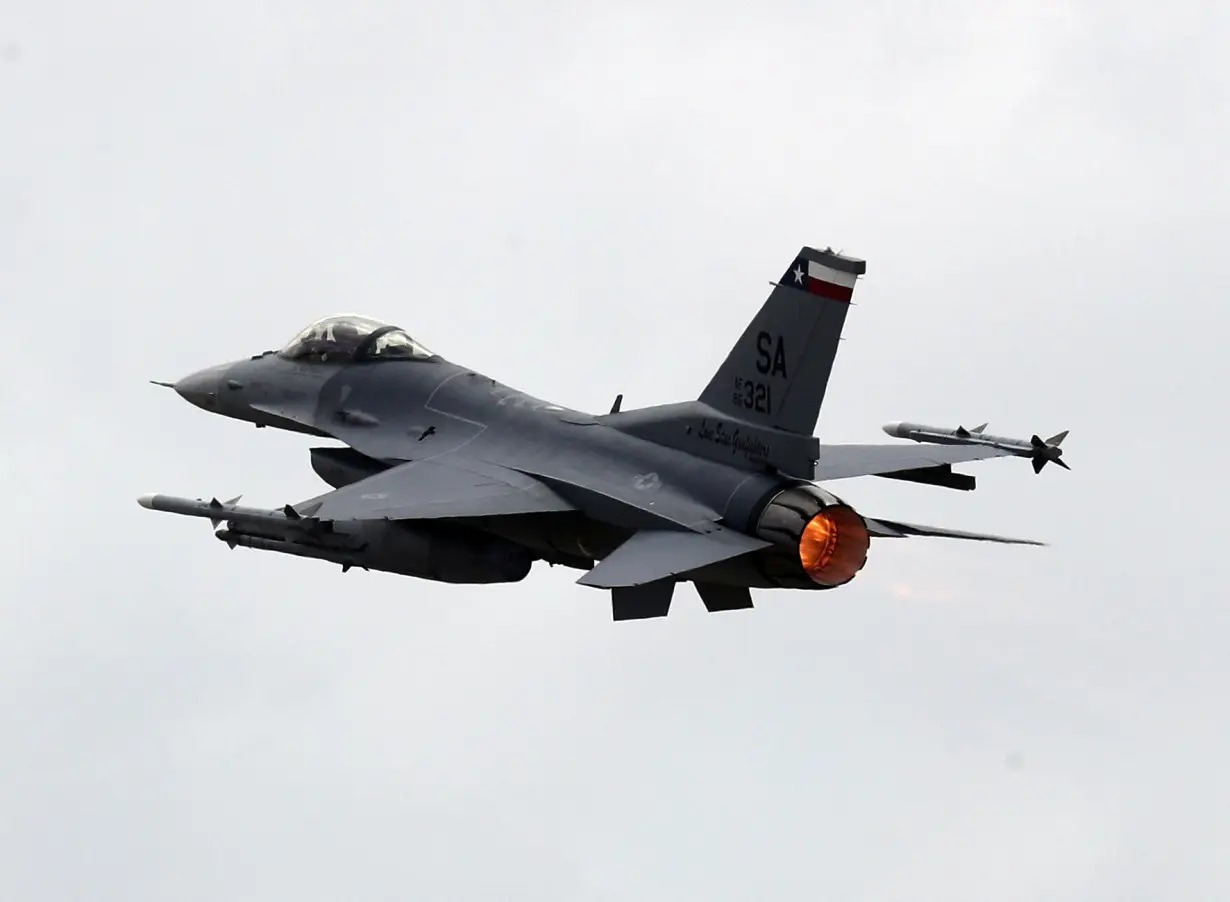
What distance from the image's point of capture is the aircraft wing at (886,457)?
39.6 meters

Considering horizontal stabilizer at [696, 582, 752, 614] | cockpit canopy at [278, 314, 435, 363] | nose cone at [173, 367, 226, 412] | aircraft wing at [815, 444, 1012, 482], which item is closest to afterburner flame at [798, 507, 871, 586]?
horizontal stabilizer at [696, 582, 752, 614]

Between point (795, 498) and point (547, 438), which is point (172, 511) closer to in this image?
point (547, 438)

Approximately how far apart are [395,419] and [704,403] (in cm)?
577

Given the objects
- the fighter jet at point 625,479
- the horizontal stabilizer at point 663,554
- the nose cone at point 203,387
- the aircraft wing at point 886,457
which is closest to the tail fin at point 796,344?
the fighter jet at point 625,479

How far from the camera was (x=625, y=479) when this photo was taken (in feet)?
126

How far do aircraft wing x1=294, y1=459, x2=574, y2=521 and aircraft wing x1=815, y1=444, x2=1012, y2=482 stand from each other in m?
3.89

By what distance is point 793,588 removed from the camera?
37250 mm

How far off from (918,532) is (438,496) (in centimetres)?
636

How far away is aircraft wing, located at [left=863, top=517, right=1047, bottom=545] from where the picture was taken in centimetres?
3791

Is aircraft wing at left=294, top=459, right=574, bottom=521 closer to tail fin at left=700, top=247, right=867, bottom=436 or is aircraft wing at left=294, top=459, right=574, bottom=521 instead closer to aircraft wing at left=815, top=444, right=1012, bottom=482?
tail fin at left=700, top=247, right=867, bottom=436

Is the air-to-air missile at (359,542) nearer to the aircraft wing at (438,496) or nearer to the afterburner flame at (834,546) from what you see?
the aircraft wing at (438,496)

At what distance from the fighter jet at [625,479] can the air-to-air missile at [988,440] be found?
40 mm

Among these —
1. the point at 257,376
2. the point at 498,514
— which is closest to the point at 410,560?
the point at 498,514

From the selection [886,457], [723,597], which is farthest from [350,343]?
[886,457]
